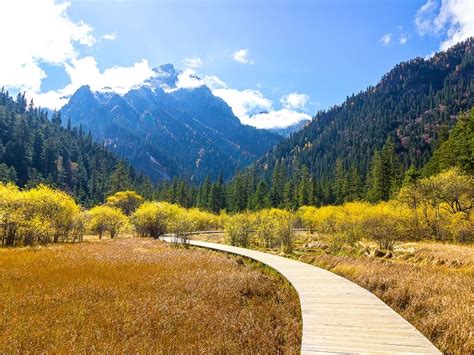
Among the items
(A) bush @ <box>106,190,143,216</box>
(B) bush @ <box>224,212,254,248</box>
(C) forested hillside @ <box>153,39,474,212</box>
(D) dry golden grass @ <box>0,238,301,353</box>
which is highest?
(C) forested hillside @ <box>153,39,474,212</box>

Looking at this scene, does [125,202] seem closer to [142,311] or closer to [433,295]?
[142,311]

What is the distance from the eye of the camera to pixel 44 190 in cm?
3278

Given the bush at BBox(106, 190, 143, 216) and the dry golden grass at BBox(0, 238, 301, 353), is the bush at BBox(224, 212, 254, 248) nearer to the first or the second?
the dry golden grass at BBox(0, 238, 301, 353)

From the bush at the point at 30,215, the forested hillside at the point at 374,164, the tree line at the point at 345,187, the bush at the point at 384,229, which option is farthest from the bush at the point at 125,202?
the bush at the point at 384,229

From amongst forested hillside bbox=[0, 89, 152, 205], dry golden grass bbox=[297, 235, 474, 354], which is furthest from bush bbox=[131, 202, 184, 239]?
forested hillside bbox=[0, 89, 152, 205]

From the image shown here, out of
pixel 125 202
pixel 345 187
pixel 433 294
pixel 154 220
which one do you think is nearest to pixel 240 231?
pixel 154 220

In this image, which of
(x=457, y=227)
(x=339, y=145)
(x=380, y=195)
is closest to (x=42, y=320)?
(x=457, y=227)

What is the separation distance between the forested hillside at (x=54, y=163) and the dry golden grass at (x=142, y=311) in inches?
3932

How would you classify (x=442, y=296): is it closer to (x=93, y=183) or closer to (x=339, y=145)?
(x=93, y=183)

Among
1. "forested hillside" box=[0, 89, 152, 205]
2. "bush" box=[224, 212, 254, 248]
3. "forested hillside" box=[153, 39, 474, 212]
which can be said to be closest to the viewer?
"bush" box=[224, 212, 254, 248]

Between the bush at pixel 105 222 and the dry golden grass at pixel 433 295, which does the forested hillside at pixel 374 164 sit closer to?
the dry golden grass at pixel 433 295

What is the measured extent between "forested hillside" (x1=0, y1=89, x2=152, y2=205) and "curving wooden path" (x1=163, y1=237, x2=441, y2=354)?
107 metres

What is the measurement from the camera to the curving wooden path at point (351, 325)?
6246mm

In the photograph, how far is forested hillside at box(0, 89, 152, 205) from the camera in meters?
117
